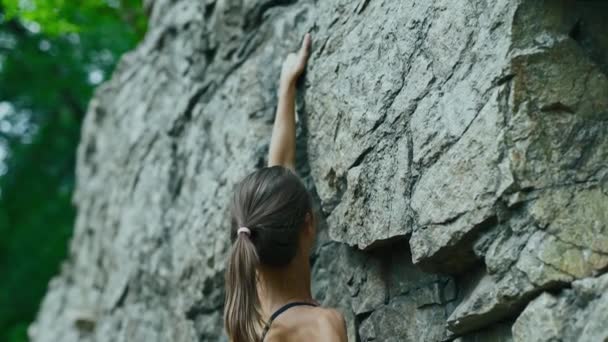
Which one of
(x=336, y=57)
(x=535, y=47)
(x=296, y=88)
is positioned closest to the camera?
(x=535, y=47)

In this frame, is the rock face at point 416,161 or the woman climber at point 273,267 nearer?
the rock face at point 416,161

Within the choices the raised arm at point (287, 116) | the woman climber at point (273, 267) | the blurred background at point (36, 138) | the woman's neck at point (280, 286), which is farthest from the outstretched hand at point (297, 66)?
the blurred background at point (36, 138)

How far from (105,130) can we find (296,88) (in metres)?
4.98

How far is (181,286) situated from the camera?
6.18 metres

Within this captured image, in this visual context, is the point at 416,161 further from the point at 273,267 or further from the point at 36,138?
the point at 36,138

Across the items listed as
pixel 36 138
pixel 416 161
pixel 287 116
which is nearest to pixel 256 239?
pixel 416 161

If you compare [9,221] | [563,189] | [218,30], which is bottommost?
[9,221]

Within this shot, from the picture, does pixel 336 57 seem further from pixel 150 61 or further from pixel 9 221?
pixel 9 221

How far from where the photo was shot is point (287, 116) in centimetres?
489

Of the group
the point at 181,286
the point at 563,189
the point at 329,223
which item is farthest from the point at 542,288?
the point at 181,286

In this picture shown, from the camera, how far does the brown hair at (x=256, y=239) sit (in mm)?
3773

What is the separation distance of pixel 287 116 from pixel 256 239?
1.25 meters

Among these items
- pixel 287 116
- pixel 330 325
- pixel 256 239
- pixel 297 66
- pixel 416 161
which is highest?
pixel 297 66

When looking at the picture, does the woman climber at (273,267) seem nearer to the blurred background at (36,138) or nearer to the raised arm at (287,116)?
the raised arm at (287,116)
